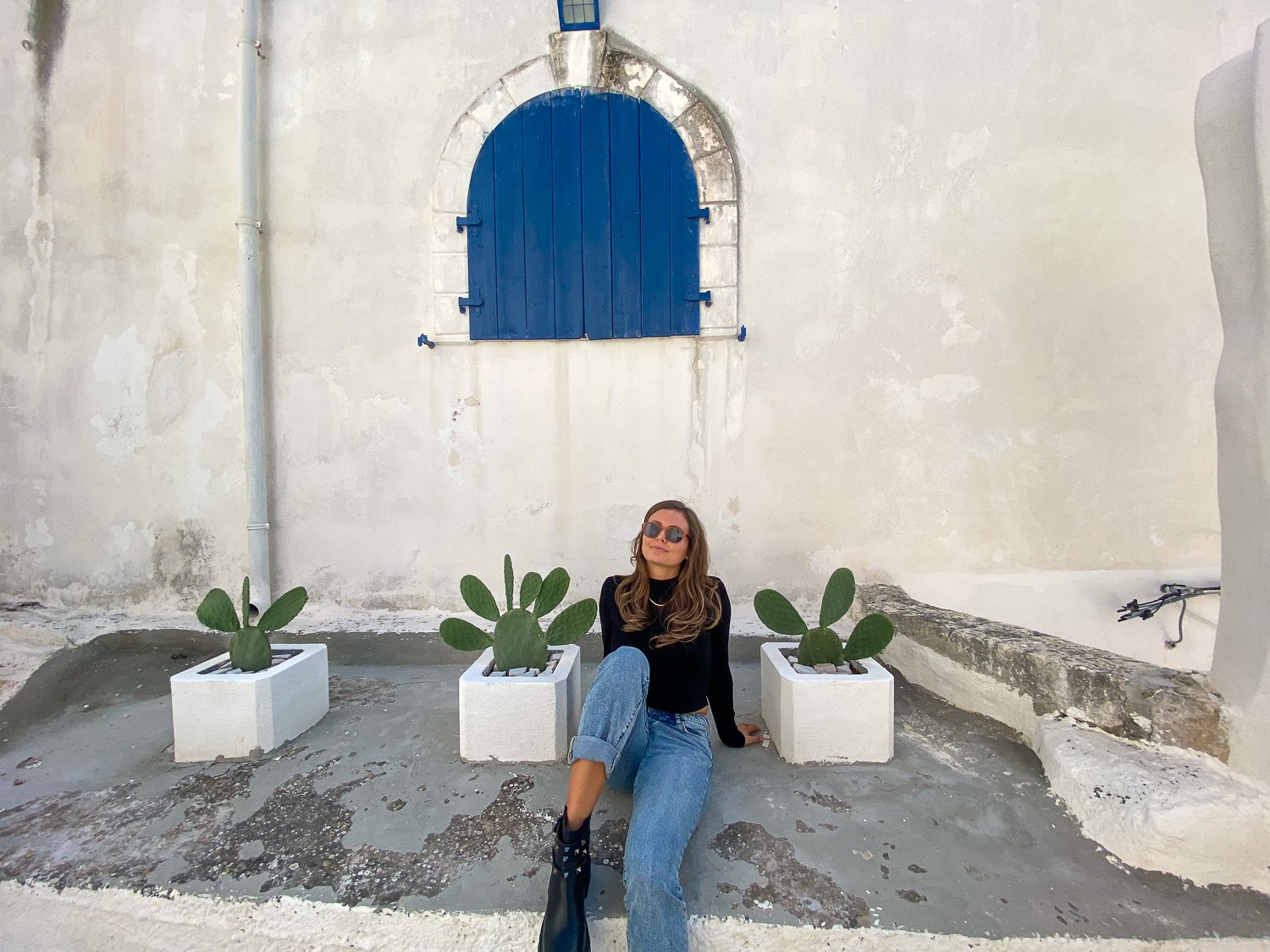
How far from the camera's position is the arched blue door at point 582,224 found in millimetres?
3189

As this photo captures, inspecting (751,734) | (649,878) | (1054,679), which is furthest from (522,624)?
(1054,679)

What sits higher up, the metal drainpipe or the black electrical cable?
the metal drainpipe

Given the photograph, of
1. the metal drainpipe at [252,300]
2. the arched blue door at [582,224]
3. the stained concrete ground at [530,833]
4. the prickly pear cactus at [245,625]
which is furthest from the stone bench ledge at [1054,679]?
the metal drainpipe at [252,300]

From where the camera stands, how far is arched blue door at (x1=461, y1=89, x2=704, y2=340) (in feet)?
10.5

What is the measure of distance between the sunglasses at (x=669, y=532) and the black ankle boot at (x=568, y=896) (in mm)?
864

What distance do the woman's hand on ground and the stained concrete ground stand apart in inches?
2.1

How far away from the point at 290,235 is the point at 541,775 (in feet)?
10.2

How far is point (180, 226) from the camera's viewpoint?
326cm

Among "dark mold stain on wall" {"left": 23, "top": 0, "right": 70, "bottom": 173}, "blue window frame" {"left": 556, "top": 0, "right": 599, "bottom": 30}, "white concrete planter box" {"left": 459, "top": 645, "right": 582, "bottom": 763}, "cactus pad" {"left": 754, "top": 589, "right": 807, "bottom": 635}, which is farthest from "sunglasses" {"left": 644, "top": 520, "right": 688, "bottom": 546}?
"dark mold stain on wall" {"left": 23, "top": 0, "right": 70, "bottom": 173}

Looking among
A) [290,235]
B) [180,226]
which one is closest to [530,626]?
[290,235]

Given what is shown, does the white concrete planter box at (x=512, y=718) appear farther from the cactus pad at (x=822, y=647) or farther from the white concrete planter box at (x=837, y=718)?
the cactus pad at (x=822, y=647)

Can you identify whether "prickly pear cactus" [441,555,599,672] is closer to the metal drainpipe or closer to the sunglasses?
the sunglasses

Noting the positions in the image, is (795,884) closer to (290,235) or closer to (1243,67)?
(1243,67)

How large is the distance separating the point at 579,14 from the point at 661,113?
2.16 feet
